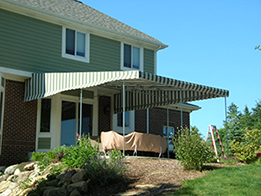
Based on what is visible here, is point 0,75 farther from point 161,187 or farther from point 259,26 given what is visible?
point 259,26

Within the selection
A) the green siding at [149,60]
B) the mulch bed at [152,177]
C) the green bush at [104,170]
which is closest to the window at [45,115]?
the mulch bed at [152,177]

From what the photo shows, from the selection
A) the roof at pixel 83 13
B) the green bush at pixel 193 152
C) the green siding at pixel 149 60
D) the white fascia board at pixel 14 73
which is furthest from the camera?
the green siding at pixel 149 60

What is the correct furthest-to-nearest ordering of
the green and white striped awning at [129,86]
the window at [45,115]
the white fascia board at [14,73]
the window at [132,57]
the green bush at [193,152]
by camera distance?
the window at [132,57] < the window at [45,115] < the white fascia board at [14,73] < the green and white striped awning at [129,86] < the green bush at [193,152]

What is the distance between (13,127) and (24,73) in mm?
2070

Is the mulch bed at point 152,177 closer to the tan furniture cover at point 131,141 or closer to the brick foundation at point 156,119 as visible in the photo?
the tan furniture cover at point 131,141

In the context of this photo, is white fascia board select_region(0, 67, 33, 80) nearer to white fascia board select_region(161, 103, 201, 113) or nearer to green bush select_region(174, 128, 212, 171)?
green bush select_region(174, 128, 212, 171)

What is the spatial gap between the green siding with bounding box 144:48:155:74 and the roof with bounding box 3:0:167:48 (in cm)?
60

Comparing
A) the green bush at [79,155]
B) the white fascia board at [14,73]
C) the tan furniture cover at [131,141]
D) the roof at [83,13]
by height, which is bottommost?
the green bush at [79,155]

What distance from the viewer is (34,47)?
13469 millimetres

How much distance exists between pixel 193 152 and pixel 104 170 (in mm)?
2441

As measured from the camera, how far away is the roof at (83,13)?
46.3 feet

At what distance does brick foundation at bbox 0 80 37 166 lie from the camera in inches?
496

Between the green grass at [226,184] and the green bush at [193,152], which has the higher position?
the green bush at [193,152]

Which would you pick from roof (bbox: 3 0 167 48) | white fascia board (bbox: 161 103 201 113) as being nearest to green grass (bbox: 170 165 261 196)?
roof (bbox: 3 0 167 48)
